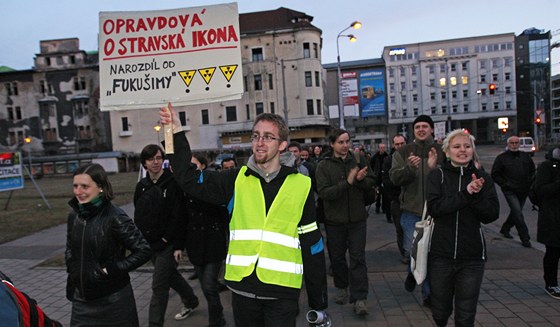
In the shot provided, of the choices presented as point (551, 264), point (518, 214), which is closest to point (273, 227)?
point (551, 264)

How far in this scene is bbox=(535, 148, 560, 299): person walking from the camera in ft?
15.3

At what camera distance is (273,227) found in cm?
250

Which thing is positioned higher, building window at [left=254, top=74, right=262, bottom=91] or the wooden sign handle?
building window at [left=254, top=74, right=262, bottom=91]

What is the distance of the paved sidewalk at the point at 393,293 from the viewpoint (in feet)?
14.2

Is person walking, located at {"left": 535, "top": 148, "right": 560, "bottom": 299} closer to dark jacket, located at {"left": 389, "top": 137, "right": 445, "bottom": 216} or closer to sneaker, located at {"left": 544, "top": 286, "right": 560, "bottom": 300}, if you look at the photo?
sneaker, located at {"left": 544, "top": 286, "right": 560, "bottom": 300}

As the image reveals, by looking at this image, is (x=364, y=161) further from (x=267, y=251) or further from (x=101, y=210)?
(x=101, y=210)

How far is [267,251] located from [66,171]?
47.2 m

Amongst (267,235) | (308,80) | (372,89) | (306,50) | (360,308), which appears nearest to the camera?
(267,235)

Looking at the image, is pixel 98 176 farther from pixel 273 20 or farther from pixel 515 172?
pixel 273 20

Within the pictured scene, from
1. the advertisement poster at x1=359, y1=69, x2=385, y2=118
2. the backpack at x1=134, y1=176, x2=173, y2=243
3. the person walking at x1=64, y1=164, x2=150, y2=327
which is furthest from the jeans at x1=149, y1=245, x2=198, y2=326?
the advertisement poster at x1=359, y1=69, x2=385, y2=118

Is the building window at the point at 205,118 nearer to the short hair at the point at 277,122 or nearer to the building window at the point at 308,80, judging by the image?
the building window at the point at 308,80

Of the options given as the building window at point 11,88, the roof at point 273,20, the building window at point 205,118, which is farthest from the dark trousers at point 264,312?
the building window at point 11,88

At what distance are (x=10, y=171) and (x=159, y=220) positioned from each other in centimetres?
1352

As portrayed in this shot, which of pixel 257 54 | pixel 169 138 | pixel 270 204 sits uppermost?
pixel 257 54
